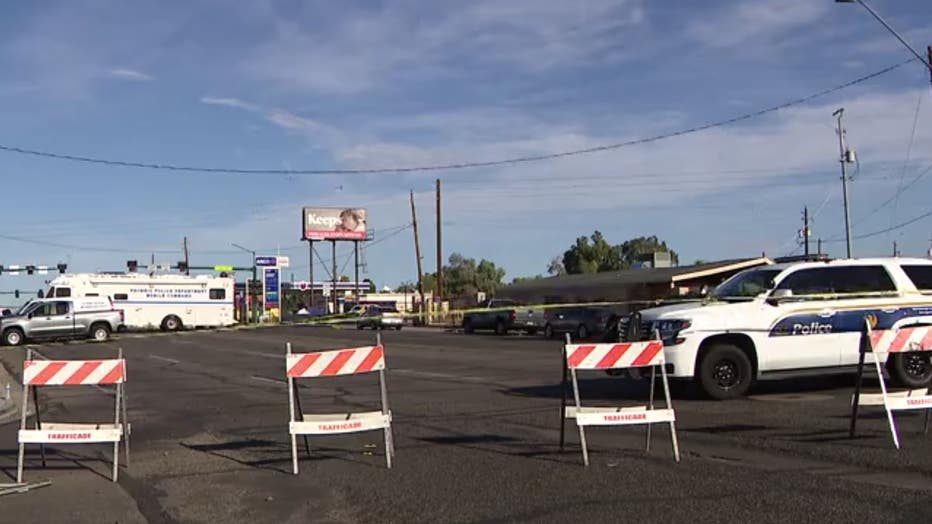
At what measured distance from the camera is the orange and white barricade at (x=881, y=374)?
9.13 m

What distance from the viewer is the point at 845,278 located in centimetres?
1355

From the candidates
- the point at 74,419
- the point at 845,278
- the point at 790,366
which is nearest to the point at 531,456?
the point at 790,366

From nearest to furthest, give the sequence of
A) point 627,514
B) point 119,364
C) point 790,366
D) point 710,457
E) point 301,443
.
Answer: point 627,514 → point 710,457 → point 119,364 → point 301,443 → point 790,366

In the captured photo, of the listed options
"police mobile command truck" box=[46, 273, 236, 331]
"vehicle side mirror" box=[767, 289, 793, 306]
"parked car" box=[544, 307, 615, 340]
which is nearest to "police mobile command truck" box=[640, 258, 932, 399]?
"vehicle side mirror" box=[767, 289, 793, 306]

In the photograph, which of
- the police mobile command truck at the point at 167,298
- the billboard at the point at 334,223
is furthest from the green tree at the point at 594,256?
the police mobile command truck at the point at 167,298

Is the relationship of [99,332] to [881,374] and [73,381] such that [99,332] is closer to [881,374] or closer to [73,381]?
[73,381]

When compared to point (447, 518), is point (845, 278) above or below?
above

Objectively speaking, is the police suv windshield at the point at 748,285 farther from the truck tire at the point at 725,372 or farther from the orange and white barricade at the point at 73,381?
the orange and white barricade at the point at 73,381

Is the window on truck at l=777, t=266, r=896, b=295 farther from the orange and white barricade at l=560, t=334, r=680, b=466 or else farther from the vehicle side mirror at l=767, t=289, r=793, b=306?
the orange and white barricade at l=560, t=334, r=680, b=466

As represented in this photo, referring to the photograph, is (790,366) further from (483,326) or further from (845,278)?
(483,326)

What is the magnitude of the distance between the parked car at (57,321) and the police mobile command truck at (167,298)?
322 inches

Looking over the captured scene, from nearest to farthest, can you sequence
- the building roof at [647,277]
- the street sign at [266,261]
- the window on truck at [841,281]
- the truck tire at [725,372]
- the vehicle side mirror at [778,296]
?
the truck tire at [725,372] < the vehicle side mirror at [778,296] < the window on truck at [841,281] < the building roof at [647,277] < the street sign at [266,261]

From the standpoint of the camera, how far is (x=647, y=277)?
49.7 meters

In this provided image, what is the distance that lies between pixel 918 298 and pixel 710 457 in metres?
6.53
